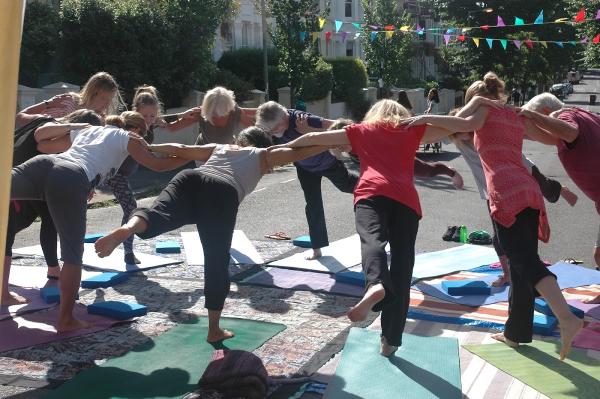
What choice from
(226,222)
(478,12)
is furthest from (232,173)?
(478,12)

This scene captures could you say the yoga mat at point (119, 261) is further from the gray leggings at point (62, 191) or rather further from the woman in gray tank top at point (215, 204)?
the woman in gray tank top at point (215, 204)

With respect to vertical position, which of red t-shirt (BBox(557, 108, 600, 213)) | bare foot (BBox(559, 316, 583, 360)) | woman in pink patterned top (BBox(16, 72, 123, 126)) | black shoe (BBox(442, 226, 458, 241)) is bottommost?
black shoe (BBox(442, 226, 458, 241))

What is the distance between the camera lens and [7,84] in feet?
9.09

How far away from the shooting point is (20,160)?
6105mm

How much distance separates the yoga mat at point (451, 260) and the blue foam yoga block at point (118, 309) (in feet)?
8.51

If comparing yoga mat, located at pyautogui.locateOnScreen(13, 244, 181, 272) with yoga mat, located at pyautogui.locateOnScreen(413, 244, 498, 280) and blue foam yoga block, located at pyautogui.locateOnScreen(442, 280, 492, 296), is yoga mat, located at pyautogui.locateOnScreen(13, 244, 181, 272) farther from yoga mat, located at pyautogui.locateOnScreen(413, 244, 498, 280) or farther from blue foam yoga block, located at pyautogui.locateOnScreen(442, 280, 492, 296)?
blue foam yoga block, located at pyautogui.locateOnScreen(442, 280, 492, 296)

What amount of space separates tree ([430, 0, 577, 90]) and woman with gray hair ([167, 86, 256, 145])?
111ft

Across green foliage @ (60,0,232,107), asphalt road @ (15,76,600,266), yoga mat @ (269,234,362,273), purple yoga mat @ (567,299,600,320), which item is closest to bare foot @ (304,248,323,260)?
yoga mat @ (269,234,362,273)

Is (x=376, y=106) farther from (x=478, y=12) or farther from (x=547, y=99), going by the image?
(x=478, y=12)

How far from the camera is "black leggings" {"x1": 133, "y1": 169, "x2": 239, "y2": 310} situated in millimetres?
5141

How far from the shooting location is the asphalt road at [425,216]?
32.0ft

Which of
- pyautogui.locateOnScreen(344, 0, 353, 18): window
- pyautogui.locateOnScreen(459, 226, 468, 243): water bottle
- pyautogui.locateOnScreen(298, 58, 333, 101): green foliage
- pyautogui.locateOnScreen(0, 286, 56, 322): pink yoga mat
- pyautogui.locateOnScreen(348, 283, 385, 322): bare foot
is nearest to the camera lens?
pyautogui.locateOnScreen(348, 283, 385, 322): bare foot

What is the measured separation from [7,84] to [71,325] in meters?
3.19

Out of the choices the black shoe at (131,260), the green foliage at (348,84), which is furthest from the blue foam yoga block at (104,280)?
the green foliage at (348,84)
